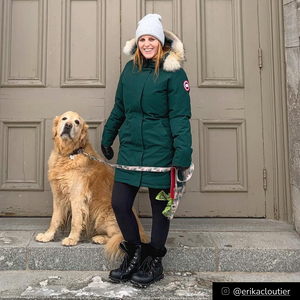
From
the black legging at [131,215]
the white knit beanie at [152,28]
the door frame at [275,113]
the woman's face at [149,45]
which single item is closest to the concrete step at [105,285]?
the black legging at [131,215]

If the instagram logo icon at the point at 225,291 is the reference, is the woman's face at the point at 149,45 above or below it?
above

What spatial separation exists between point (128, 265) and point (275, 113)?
2.17 metres

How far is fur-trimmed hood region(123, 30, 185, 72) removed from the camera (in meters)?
2.13

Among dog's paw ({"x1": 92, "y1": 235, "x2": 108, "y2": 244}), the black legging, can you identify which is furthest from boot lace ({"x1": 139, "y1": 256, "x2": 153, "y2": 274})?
dog's paw ({"x1": 92, "y1": 235, "x2": 108, "y2": 244})

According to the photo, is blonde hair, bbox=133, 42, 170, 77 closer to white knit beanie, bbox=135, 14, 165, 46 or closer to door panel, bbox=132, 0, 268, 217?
white knit beanie, bbox=135, 14, 165, 46

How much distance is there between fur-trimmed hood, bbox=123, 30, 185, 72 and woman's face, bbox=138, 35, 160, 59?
114 mm

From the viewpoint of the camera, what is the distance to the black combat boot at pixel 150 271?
2.14 m

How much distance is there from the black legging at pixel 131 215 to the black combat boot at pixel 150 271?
6 cm

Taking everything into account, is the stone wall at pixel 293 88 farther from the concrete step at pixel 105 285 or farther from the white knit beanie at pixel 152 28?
the white knit beanie at pixel 152 28

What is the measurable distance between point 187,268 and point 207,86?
6.14ft

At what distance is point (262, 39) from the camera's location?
3244 millimetres

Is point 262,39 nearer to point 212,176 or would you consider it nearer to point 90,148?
point 212,176

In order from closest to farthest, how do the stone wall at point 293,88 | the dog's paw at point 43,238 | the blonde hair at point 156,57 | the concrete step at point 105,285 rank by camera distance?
the concrete step at point 105,285, the blonde hair at point 156,57, the dog's paw at point 43,238, the stone wall at point 293,88

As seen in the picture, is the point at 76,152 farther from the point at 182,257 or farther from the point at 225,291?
the point at 225,291
